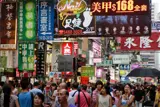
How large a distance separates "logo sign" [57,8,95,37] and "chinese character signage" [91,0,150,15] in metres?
2.78

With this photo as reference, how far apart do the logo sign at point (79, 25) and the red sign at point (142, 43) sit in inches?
423

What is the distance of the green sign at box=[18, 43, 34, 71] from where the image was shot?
71.9 feet

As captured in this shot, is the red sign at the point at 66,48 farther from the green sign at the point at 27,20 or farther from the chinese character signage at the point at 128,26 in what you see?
the chinese character signage at the point at 128,26

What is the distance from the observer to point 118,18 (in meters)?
18.5

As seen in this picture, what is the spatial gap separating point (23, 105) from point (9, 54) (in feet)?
69.6

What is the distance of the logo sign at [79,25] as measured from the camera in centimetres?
1914

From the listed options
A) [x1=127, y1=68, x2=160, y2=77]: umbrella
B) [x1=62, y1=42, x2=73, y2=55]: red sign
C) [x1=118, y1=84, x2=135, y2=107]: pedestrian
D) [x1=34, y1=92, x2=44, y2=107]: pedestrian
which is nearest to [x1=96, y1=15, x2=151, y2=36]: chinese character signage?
[x1=127, y1=68, x2=160, y2=77]: umbrella

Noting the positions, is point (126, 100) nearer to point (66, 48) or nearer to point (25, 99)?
point (25, 99)

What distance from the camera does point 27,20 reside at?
64.6ft

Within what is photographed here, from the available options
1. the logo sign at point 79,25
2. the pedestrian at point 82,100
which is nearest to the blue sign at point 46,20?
the logo sign at point 79,25

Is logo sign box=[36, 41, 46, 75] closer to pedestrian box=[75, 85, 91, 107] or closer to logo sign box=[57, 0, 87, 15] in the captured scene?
logo sign box=[57, 0, 87, 15]

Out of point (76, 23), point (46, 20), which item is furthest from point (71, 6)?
point (46, 20)

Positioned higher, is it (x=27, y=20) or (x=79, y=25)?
(x=27, y=20)

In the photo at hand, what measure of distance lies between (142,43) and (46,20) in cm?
1179
